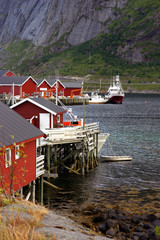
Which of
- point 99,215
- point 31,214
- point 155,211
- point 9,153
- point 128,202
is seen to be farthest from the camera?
point 128,202

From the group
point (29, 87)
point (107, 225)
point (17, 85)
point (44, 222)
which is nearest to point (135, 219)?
point (107, 225)

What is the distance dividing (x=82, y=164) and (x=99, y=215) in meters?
12.3

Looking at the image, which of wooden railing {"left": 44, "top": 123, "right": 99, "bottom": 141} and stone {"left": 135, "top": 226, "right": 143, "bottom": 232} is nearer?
stone {"left": 135, "top": 226, "right": 143, "bottom": 232}

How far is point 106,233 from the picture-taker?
19.6 m

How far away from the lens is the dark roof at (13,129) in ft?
66.8

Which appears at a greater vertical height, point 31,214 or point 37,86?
point 37,86

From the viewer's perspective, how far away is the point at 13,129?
21.9 m

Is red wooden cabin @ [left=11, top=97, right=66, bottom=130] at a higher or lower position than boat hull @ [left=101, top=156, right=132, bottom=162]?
higher

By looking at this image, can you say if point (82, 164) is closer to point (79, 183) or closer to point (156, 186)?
point (79, 183)

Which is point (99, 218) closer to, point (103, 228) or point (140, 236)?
point (103, 228)

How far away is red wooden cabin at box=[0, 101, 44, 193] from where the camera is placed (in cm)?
2042

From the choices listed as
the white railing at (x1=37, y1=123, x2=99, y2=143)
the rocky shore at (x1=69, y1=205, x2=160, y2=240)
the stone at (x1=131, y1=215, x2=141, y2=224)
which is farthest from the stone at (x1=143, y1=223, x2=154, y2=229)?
the white railing at (x1=37, y1=123, x2=99, y2=143)

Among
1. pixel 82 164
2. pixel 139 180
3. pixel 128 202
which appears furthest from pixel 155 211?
pixel 82 164

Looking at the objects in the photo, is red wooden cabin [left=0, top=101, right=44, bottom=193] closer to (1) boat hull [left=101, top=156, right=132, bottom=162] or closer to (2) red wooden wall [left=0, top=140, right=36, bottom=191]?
(2) red wooden wall [left=0, top=140, right=36, bottom=191]
